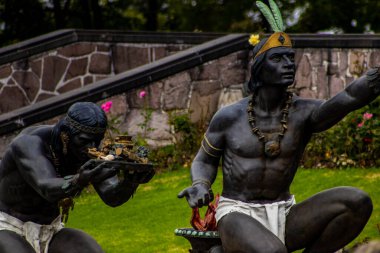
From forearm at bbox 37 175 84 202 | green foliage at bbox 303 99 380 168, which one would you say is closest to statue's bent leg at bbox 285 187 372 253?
forearm at bbox 37 175 84 202

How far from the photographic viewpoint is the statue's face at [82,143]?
Answer: 7.58 m

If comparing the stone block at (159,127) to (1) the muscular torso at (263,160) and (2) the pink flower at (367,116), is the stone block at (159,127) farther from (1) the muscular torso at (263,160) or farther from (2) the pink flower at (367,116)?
(1) the muscular torso at (263,160)

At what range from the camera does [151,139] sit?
13.1 metres

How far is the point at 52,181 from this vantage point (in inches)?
295

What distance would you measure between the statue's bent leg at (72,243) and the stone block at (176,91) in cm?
535

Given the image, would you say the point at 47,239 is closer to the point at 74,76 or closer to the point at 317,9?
the point at 74,76

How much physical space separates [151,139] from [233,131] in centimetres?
527

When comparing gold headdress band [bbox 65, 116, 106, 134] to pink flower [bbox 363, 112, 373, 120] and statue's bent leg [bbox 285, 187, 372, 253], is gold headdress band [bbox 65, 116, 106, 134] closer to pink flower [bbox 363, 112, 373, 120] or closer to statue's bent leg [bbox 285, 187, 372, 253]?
statue's bent leg [bbox 285, 187, 372, 253]

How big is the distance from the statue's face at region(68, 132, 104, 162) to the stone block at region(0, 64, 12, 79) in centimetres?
815

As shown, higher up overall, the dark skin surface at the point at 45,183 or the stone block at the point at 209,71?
the dark skin surface at the point at 45,183

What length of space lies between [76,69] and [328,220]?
874 cm

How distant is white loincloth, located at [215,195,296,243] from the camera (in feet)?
25.3

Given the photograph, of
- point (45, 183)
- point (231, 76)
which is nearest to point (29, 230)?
point (45, 183)

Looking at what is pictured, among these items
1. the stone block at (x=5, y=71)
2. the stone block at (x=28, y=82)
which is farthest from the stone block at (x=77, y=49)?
the stone block at (x=5, y=71)
